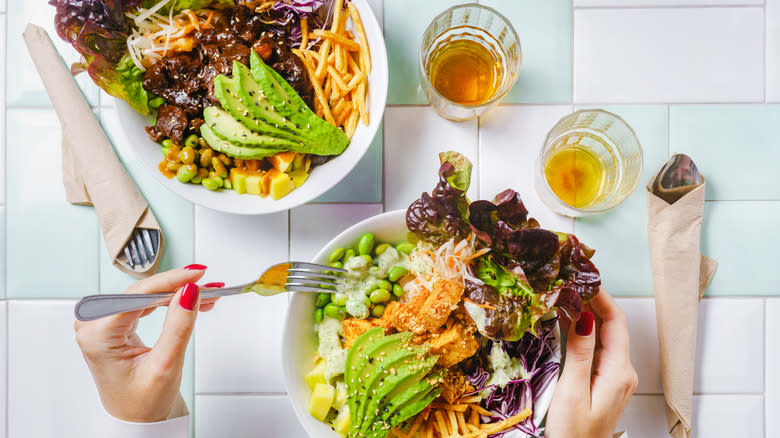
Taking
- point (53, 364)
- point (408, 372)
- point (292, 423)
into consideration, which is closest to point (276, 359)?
point (292, 423)

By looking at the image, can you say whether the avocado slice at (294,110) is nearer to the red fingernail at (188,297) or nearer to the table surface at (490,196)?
the table surface at (490,196)

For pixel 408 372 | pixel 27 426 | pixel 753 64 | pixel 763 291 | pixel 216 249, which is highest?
pixel 753 64

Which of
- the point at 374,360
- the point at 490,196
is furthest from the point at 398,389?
the point at 490,196

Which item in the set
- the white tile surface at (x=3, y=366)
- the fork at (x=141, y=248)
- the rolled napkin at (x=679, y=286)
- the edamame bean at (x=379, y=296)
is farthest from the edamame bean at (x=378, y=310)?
the white tile surface at (x=3, y=366)

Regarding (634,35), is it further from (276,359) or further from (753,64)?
(276,359)

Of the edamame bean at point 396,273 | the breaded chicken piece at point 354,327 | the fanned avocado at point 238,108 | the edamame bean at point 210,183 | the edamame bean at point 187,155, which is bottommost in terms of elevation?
the breaded chicken piece at point 354,327

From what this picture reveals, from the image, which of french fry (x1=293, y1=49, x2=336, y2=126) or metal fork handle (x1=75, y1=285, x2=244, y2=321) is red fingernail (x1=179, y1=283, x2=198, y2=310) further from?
french fry (x1=293, y1=49, x2=336, y2=126)
